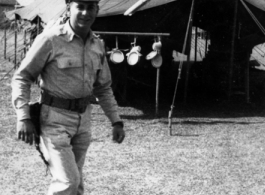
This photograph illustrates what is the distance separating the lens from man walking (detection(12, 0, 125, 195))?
3.19 meters

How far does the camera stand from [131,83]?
41.9ft

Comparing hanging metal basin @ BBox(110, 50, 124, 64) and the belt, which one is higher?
hanging metal basin @ BBox(110, 50, 124, 64)

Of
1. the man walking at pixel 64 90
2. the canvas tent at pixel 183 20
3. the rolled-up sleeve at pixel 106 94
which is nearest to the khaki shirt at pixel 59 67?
the man walking at pixel 64 90

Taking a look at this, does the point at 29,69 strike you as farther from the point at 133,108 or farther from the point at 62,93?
A: the point at 133,108

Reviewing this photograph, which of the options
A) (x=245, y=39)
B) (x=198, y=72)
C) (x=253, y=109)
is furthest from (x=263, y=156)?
(x=198, y=72)

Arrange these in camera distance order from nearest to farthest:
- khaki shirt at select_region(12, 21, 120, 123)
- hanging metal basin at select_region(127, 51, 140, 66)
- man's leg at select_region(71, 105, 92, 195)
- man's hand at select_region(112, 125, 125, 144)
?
khaki shirt at select_region(12, 21, 120, 123) → man's leg at select_region(71, 105, 92, 195) → man's hand at select_region(112, 125, 125, 144) → hanging metal basin at select_region(127, 51, 140, 66)

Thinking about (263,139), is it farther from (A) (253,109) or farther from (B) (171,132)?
(A) (253,109)

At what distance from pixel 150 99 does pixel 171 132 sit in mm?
3212

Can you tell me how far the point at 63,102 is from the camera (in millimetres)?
3348

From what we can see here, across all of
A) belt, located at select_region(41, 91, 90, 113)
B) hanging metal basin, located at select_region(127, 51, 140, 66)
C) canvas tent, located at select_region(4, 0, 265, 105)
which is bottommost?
belt, located at select_region(41, 91, 90, 113)

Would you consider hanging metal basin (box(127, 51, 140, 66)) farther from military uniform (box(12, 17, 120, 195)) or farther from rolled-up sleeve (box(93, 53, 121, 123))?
military uniform (box(12, 17, 120, 195))

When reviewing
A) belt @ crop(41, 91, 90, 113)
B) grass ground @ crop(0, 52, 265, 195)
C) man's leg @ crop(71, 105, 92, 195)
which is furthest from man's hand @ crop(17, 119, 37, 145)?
grass ground @ crop(0, 52, 265, 195)

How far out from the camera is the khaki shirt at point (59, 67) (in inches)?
128

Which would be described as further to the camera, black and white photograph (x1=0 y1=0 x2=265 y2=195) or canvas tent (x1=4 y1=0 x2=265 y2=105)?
canvas tent (x1=4 y1=0 x2=265 y2=105)
